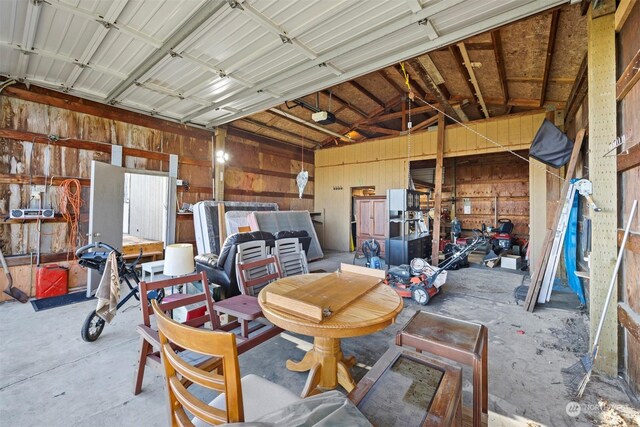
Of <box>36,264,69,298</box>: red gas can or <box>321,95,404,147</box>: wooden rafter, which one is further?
<box>321,95,404,147</box>: wooden rafter

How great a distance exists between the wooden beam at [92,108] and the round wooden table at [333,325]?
5.20 m

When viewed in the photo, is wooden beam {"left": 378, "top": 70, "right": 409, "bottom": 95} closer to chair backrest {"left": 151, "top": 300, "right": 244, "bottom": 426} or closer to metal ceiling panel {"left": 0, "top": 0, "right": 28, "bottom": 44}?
metal ceiling panel {"left": 0, "top": 0, "right": 28, "bottom": 44}

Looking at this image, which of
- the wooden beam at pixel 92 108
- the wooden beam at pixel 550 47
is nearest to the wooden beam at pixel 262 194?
the wooden beam at pixel 92 108

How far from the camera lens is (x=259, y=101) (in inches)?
192

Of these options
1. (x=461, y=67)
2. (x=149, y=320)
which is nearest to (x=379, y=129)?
(x=461, y=67)

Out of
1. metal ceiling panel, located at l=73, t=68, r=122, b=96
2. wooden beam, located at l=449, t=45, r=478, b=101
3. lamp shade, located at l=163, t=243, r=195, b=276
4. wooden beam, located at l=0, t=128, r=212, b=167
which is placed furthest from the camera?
wooden beam, located at l=449, t=45, r=478, b=101

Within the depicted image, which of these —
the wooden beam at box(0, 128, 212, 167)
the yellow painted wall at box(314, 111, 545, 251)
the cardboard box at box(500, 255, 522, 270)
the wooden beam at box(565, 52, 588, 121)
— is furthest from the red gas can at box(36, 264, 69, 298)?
the cardboard box at box(500, 255, 522, 270)

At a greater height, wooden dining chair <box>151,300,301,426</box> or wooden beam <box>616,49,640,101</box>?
wooden beam <box>616,49,640,101</box>

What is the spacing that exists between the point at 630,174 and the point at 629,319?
119 centimetres

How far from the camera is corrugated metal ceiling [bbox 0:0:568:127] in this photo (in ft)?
8.40

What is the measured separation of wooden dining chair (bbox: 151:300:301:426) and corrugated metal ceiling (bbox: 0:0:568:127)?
2848 mm

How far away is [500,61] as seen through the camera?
4.32 m

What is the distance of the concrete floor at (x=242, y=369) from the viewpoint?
1878mm

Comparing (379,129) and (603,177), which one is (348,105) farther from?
(603,177)
